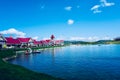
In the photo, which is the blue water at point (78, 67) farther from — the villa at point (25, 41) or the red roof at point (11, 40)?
the villa at point (25, 41)

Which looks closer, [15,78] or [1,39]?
[15,78]

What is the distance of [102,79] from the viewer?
1385 inches

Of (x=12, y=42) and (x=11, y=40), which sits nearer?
(x=12, y=42)

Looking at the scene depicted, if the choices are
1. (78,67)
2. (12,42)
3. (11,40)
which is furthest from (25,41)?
(78,67)

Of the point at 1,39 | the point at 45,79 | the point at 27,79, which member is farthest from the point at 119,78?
the point at 1,39

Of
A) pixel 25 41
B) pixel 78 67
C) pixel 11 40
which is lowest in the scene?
pixel 78 67

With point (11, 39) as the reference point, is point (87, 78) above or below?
below

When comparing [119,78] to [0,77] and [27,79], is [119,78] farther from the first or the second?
[0,77]

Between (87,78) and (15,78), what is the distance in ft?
44.5

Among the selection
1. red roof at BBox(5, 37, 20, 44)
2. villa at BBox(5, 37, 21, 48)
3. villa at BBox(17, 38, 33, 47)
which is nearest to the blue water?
villa at BBox(5, 37, 21, 48)

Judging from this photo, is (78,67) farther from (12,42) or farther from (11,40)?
(11,40)

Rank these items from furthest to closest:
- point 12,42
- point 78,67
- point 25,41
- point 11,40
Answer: point 25,41, point 11,40, point 12,42, point 78,67

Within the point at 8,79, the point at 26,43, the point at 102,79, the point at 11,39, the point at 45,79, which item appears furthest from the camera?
the point at 26,43

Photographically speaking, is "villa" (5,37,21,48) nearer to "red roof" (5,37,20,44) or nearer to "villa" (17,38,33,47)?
"red roof" (5,37,20,44)
